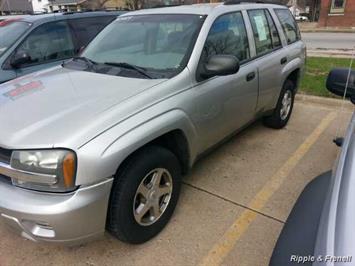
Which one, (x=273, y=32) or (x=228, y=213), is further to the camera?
(x=273, y=32)

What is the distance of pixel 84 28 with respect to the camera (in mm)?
5559

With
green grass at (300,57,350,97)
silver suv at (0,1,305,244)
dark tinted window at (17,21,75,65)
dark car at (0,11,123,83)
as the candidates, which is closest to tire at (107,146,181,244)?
silver suv at (0,1,305,244)

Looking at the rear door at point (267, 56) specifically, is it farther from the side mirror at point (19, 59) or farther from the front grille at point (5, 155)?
the side mirror at point (19, 59)

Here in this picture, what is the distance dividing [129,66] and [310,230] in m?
2.03

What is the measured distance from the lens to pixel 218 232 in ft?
8.80

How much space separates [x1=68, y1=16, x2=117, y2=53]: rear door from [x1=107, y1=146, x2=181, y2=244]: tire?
3.45 metres

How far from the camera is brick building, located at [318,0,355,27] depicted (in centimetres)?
2497

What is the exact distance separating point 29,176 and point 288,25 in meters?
4.03

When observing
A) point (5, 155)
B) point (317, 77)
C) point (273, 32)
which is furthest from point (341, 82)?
point (317, 77)

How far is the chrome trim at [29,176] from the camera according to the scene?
1.95 meters

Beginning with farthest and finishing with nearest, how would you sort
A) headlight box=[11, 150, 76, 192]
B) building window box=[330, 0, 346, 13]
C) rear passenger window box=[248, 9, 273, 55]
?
building window box=[330, 0, 346, 13], rear passenger window box=[248, 9, 273, 55], headlight box=[11, 150, 76, 192]

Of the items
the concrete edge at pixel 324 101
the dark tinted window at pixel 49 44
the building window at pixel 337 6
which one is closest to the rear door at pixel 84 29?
the dark tinted window at pixel 49 44

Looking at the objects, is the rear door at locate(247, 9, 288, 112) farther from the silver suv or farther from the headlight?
the headlight

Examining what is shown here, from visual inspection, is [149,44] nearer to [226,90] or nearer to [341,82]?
[226,90]
